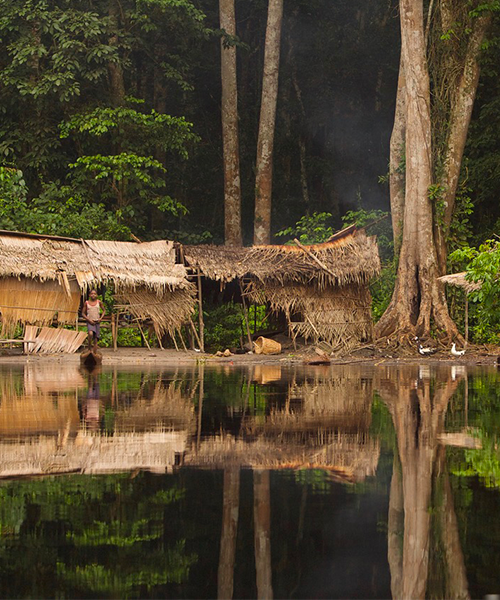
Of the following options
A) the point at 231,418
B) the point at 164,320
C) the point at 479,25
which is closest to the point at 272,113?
the point at 479,25

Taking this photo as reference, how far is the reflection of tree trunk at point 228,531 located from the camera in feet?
13.1

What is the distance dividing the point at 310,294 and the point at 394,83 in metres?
18.1

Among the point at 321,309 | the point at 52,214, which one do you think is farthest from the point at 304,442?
the point at 52,214

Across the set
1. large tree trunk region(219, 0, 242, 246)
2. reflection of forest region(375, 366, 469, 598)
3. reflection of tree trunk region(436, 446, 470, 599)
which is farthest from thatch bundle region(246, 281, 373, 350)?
reflection of tree trunk region(436, 446, 470, 599)

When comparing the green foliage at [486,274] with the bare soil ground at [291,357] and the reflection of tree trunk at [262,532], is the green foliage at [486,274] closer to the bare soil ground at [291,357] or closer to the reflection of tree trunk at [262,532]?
the bare soil ground at [291,357]

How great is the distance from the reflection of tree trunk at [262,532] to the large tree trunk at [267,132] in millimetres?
25284

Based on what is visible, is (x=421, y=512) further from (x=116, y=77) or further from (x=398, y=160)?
(x=116, y=77)

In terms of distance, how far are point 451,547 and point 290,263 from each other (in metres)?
19.4

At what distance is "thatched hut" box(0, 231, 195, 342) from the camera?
2172 centimetres

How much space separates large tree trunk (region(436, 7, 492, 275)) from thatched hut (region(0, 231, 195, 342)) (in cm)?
765

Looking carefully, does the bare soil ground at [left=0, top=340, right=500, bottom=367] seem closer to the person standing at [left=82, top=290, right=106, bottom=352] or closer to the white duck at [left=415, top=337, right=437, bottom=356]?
the white duck at [left=415, top=337, right=437, bottom=356]

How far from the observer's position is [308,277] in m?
24.0

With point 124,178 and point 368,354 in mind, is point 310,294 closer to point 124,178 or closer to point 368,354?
point 368,354

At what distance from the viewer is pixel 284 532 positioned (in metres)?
4.78
